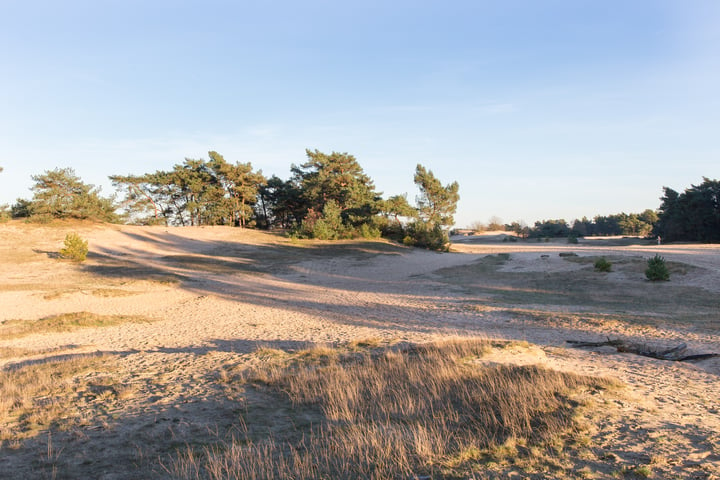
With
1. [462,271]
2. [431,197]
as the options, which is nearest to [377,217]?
[431,197]

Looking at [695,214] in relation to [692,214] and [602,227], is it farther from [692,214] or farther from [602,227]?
[602,227]

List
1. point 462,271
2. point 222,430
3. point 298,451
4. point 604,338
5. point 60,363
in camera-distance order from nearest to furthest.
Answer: point 298,451
point 222,430
point 60,363
point 604,338
point 462,271

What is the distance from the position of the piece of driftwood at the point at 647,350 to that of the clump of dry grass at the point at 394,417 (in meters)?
2.45

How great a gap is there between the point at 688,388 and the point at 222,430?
17.6 ft

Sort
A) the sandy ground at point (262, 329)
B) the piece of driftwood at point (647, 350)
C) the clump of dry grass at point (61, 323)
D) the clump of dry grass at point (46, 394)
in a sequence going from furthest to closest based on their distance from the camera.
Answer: the clump of dry grass at point (61, 323) → the piece of driftwood at point (647, 350) → the clump of dry grass at point (46, 394) → the sandy ground at point (262, 329)

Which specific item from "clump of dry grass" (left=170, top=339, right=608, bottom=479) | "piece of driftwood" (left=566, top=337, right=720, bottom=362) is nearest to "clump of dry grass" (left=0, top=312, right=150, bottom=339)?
"clump of dry grass" (left=170, top=339, right=608, bottom=479)

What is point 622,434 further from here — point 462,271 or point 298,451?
point 462,271

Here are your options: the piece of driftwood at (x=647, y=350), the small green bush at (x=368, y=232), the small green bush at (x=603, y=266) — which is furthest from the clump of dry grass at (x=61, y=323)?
the small green bush at (x=368, y=232)

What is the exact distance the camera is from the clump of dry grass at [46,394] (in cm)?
468

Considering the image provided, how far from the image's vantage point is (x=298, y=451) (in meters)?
3.88

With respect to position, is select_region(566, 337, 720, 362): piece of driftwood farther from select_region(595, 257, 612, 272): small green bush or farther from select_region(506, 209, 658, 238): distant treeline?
select_region(506, 209, 658, 238): distant treeline

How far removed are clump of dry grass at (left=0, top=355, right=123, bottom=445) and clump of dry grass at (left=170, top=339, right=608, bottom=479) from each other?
6.48 feet

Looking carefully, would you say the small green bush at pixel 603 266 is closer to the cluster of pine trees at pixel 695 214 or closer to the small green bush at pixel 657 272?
the small green bush at pixel 657 272

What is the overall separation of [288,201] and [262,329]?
113 feet
